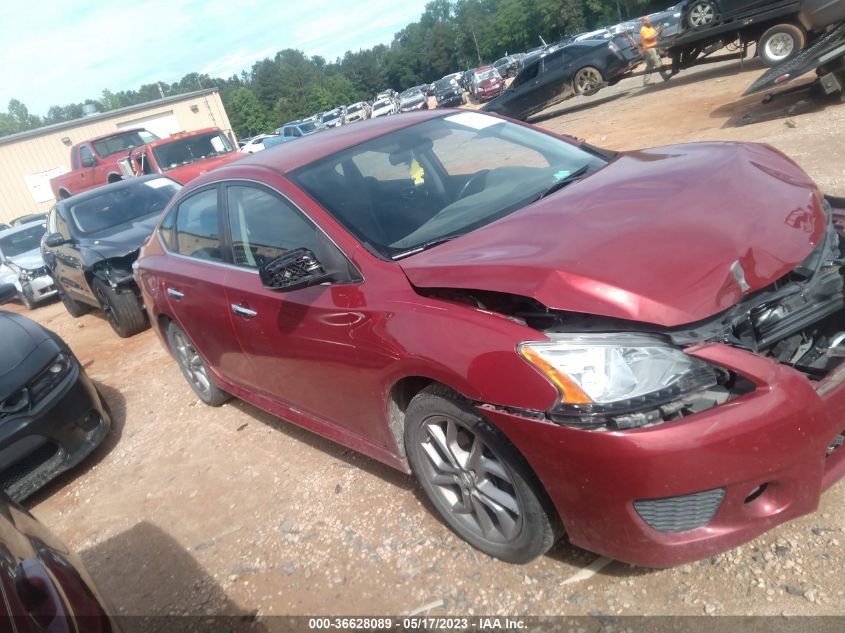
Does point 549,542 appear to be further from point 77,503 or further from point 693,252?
point 77,503

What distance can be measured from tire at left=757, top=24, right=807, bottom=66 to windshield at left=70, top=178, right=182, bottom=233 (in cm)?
1133

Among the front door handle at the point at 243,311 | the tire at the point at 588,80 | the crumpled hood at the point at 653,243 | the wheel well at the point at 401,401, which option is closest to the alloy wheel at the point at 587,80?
the tire at the point at 588,80

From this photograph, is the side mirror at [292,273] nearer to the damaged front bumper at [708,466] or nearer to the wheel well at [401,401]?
the wheel well at [401,401]

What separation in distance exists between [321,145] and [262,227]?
0.58 metres

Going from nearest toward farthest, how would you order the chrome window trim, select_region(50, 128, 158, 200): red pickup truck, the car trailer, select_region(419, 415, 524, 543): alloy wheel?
select_region(419, 415, 524, 543): alloy wheel
the chrome window trim
the car trailer
select_region(50, 128, 158, 200): red pickup truck

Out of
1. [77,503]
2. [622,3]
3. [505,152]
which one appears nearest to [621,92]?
[505,152]

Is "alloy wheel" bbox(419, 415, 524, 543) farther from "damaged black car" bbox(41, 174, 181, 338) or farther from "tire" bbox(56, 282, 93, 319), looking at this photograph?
"tire" bbox(56, 282, 93, 319)

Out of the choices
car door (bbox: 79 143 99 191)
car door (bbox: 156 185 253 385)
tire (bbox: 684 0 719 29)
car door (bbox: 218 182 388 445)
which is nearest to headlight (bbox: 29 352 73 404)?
car door (bbox: 156 185 253 385)

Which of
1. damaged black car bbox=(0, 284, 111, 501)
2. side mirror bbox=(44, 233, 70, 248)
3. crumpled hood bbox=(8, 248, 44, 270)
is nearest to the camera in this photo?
damaged black car bbox=(0, 284, 111, 501)

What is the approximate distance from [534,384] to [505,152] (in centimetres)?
195

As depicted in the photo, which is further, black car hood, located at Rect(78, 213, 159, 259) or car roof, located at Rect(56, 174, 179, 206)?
car roof, located at Rect(56, 174, 179, 206)

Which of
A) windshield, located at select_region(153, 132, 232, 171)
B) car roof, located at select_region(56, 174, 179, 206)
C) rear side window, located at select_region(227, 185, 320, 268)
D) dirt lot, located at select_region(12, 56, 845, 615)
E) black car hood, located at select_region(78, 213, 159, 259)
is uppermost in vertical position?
windshield, located at select_region(153, 132, 232, 171)

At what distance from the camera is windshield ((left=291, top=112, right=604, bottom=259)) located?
298 cm

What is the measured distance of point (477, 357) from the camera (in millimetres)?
2295
